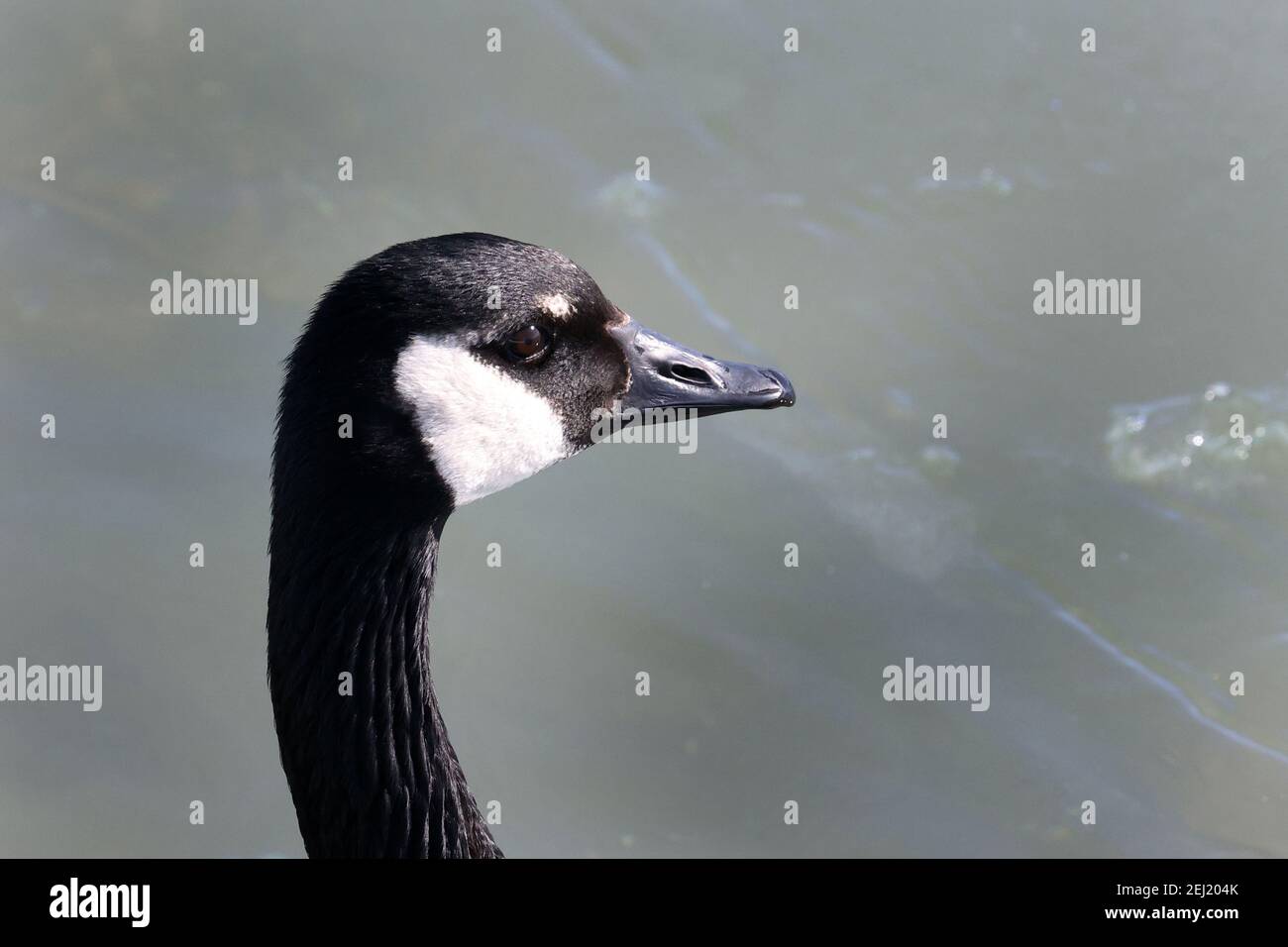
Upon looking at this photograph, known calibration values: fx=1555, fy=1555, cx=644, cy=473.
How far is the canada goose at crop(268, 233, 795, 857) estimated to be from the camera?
12.0ft

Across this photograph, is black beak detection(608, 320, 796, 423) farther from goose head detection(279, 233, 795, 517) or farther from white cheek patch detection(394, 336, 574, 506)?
white cheek patch detection(394, 336, 574, 506)

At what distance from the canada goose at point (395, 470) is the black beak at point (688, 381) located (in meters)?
0.09

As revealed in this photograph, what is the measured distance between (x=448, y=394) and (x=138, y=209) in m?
4.69

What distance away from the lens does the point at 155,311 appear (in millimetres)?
7340

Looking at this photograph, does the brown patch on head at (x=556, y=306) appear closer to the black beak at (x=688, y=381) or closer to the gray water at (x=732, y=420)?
the black beak at (x=688, y=381)

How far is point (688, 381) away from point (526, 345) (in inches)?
20.9

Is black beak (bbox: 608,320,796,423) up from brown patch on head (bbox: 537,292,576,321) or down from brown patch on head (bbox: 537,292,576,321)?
down

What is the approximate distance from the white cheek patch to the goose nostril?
1.25ft

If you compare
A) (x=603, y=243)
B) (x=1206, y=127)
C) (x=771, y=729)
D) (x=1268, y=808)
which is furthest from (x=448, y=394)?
(x=1206, y=127)

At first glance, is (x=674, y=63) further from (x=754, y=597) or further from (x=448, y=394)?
(x=448, y=394)

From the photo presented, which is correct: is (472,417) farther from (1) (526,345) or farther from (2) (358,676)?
(2) (358,676)

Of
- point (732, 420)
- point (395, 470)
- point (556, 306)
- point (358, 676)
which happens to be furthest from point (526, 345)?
point (732, 420)

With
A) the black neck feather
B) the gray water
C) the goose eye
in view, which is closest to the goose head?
the goose eye

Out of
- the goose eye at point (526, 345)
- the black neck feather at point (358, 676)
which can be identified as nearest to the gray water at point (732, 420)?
the black neck feather at point (358, 676)
